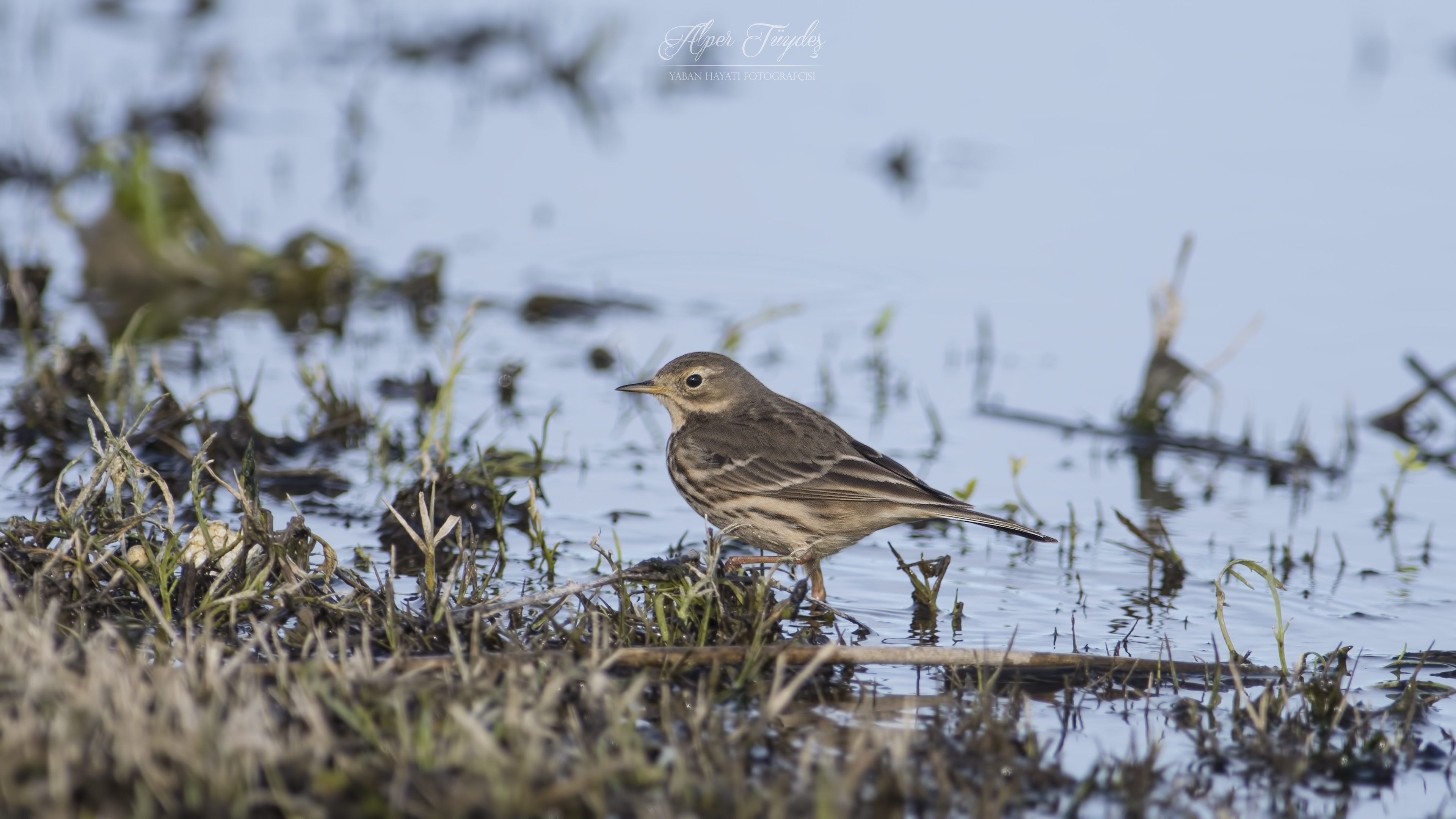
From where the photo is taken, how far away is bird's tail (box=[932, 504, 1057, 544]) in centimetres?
655

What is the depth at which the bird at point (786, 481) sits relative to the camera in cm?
688

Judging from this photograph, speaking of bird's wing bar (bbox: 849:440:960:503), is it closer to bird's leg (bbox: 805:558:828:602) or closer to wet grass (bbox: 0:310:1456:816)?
wet grass (bbox: 0:310:1456:816)

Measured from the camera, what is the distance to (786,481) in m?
7.20

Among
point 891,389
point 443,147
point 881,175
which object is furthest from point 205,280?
point 881,175

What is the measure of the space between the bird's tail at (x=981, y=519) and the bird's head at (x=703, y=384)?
1.51 meters

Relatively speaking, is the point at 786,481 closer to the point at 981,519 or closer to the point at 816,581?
the point at 816,581

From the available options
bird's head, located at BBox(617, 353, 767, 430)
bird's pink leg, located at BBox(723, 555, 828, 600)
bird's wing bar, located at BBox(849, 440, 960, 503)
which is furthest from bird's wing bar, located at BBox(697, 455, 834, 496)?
bird's head, located at BBox(617, 353, 767, 430)

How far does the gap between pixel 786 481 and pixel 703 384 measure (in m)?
0.97

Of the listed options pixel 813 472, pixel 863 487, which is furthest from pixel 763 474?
pixel 863 487

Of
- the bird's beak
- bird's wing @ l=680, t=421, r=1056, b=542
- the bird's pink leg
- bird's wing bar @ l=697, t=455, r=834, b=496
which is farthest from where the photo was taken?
the bird's beak

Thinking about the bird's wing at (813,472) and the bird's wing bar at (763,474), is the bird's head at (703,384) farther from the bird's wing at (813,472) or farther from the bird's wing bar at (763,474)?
the bird's wing bar at (763,474)

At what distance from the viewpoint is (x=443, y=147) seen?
14.7m

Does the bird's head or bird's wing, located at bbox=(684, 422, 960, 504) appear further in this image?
the bird's head

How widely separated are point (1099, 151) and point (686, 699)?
10.5 m
